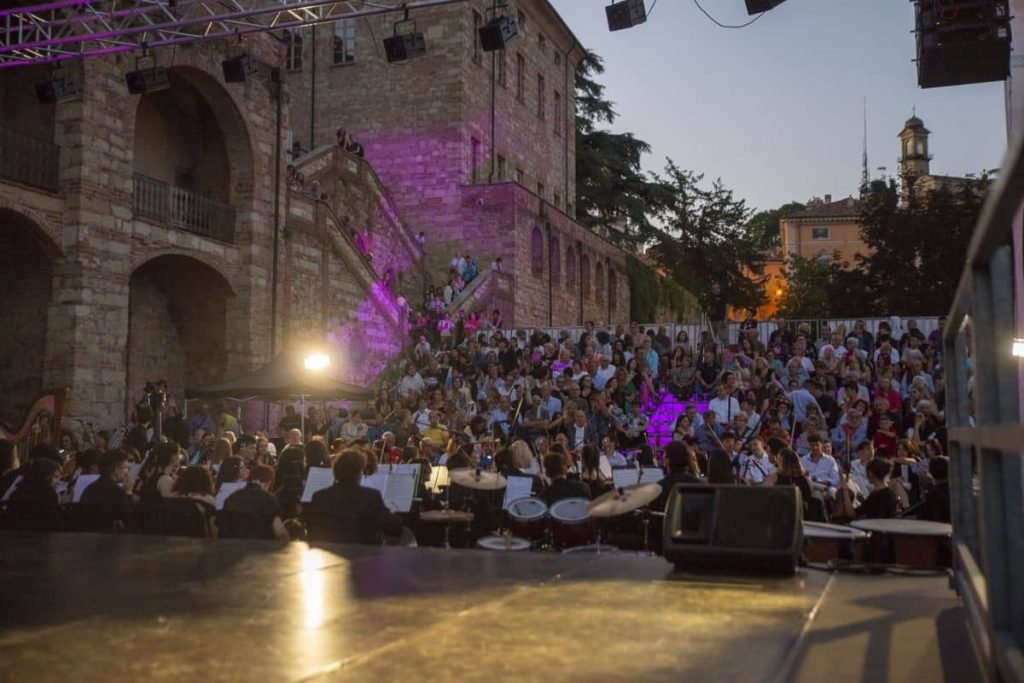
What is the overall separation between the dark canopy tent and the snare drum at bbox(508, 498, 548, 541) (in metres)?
7.35

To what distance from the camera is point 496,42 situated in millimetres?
15672

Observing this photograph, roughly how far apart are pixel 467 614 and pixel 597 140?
46190mm

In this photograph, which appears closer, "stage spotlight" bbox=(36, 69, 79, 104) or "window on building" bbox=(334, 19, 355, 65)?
"stage spotlight" bbox=(36, 69, 79, 104)

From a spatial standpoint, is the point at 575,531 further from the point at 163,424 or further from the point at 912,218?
the point at 912,218

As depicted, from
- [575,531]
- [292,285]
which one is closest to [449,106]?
[292,285]

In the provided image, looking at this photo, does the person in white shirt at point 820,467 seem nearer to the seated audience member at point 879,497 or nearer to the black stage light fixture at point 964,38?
the seated audience member at point 879,497

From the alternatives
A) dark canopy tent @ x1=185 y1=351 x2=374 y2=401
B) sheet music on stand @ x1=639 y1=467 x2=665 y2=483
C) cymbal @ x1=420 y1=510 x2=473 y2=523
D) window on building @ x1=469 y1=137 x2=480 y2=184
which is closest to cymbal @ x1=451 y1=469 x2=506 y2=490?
cymbal @ x1=420 y1=510 x2=473 y2=523

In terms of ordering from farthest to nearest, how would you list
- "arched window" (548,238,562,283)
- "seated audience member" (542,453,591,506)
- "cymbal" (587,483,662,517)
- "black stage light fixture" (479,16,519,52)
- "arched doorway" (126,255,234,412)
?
1. "arched window" (548,238,562,283)
2. "arched doorway" (126,255,234,412)
3. "black stage light fixture" (479,16,519,52)
4. "seated audience member" (542,453,591,506)
5. "cymbal" (587,483,662,517)

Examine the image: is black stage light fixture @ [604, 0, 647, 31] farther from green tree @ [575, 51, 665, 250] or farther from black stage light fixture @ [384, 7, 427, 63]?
green tree @ [575, 51, 665, 250]

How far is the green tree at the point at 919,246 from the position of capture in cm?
3359

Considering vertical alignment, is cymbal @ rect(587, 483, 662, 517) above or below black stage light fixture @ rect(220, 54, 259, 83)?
below

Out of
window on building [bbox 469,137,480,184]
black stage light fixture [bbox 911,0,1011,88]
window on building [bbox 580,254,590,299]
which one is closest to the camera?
black stage light fixture [bbox 911,0,1011,88]

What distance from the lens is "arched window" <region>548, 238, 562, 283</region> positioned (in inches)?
1362

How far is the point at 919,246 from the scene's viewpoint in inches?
1356
